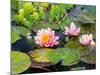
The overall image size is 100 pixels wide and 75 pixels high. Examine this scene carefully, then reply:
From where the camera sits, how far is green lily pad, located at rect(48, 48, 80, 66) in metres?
2.06

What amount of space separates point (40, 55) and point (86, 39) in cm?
51

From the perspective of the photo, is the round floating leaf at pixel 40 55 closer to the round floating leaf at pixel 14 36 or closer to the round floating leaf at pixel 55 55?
the round floating leaf at pixel 55 55

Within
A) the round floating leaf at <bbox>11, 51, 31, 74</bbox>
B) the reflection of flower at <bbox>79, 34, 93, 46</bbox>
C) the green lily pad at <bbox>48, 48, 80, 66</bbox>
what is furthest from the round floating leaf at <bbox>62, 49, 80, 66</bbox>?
the round floating leaf at <bbox>11, 51, 31, 74</bbox>

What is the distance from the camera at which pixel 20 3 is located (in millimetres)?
1945

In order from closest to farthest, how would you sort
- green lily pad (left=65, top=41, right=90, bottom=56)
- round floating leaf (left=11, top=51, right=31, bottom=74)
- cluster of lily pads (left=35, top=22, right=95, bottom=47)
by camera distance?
round floating leaf (left=11, top=51, right=31, bottom=74)
cluster of lily pads (left=35, top=22, right=95, bottom=47)
green lily pad (left=65, top=41, right=90, bottom=56)

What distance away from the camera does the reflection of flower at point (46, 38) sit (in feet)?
6.61

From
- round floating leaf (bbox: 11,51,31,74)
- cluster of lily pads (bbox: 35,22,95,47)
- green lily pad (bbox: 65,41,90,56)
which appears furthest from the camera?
green lily pad (bbox: 65,41,90,56)

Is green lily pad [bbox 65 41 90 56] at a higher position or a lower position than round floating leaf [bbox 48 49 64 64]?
higher

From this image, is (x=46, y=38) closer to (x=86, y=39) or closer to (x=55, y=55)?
(x=55, y=55)

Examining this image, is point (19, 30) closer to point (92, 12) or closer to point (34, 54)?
point (34, 54)

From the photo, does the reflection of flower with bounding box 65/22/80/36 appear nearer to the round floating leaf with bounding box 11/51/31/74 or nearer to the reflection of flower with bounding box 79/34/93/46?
the reflection of flower with bounding box 79/34/93/46

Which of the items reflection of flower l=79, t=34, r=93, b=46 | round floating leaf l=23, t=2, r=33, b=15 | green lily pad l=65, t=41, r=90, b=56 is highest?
round floating leaf l=23, t=2, r=33, b=15

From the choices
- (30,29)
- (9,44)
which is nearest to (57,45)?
(30,29)

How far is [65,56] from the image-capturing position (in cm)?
210
